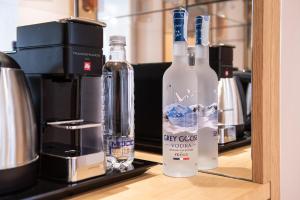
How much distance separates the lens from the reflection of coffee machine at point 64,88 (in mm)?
560

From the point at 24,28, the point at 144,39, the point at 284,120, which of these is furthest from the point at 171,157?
the point at 144,39

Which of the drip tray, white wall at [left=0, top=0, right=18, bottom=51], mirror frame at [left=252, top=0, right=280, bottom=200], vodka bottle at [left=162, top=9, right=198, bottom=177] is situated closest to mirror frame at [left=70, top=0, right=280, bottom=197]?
mirror frame at [left=252, top=0, right=280, bottom=200]

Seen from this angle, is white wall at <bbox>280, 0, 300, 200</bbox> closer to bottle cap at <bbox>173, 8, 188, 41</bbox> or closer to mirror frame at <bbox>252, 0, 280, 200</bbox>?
mirror frame at <bbox>252, 0, 280, 200</bbox>

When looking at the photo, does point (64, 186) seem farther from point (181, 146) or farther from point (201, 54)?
point (201, 54)

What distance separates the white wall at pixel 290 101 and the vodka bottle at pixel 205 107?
0.44ft

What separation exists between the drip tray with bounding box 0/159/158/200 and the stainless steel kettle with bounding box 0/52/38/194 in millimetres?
15

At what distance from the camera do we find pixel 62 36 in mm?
559

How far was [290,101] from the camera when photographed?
2.35ft

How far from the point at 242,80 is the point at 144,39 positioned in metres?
1.26

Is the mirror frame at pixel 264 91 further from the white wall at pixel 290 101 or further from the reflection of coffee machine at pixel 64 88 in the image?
the reflection of coffee machine at pixel 64 88

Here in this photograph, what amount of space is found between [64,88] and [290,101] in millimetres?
473

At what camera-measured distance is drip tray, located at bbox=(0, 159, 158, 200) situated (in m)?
0.50

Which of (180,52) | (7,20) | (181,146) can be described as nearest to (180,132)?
(181,146)

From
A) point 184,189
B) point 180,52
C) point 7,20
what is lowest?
point 184,189
